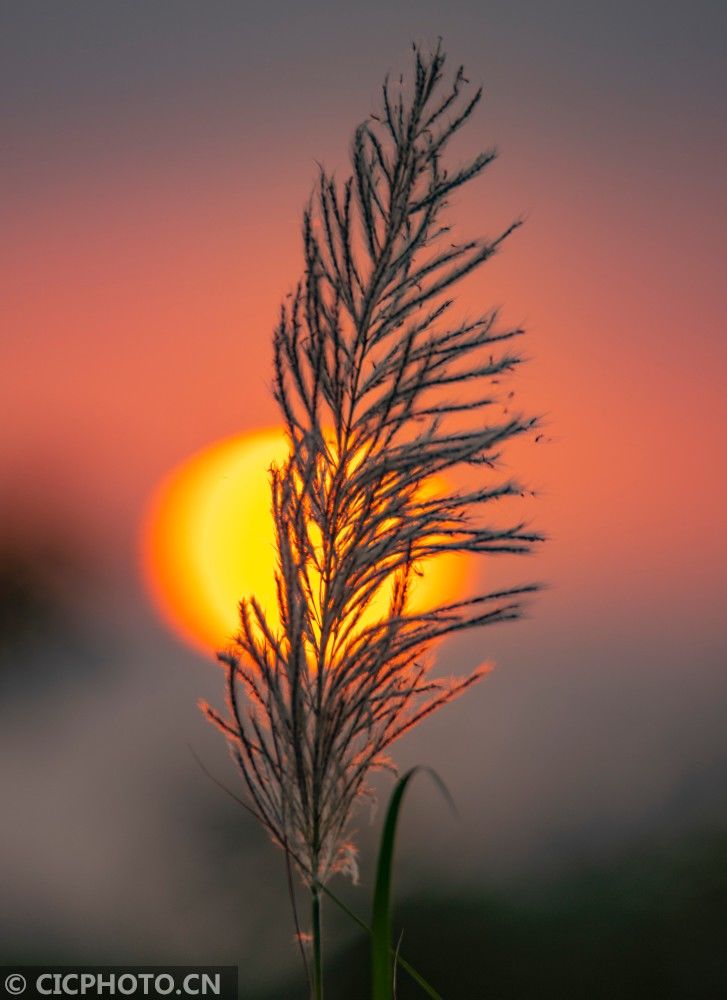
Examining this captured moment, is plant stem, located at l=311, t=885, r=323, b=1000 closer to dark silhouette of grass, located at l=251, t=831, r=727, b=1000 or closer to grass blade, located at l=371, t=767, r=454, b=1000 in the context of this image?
grass blade, located at l=371, t=767, r=454, b=1000

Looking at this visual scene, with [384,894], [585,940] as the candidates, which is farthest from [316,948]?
[585,940]

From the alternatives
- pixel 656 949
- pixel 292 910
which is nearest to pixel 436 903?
pixel 656 949

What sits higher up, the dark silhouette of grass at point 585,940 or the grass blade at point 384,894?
the grass blade at point 384,894

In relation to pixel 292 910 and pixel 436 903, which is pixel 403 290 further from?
pixel 436 903

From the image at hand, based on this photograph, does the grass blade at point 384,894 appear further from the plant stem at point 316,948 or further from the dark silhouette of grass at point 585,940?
the dark silhouette of grass at point 585,940

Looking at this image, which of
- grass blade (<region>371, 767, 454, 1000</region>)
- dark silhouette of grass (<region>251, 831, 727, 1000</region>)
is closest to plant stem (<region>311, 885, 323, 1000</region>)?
grass blade (<region>371, 767, 454, 1000</region>)

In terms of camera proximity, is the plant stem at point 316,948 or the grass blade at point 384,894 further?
the plant stem at point 316,948

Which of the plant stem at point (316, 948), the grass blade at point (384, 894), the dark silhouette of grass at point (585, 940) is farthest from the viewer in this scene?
the dark silhouette of grass at point (585, 940)

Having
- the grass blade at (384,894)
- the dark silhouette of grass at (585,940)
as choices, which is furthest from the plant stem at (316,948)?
the dark silhouette of grass at (585,940)

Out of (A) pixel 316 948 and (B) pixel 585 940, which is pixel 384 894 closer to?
(A) pixel 316 948
